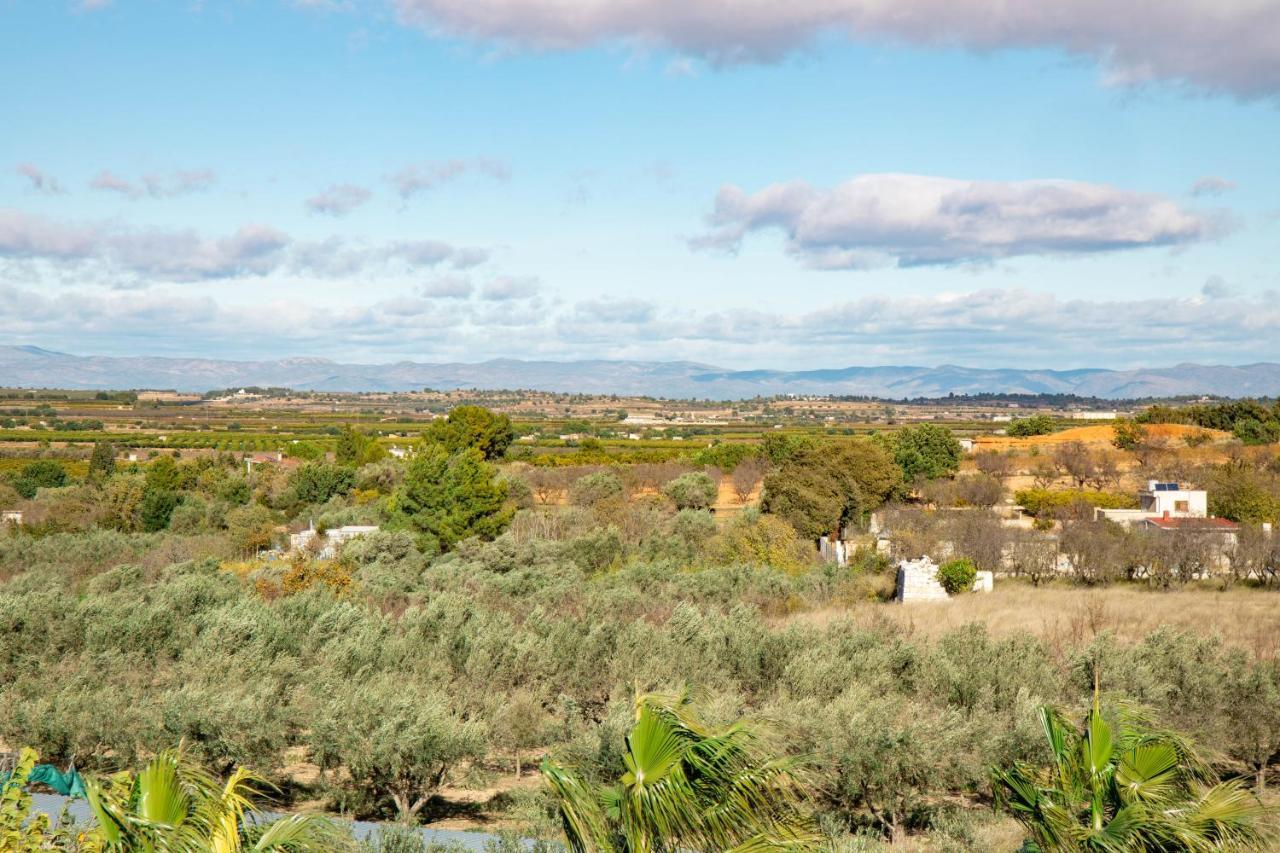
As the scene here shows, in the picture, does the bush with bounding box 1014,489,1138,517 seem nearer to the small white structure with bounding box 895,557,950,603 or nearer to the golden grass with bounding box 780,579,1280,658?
the golden grass with bounding box 780,579,1280,658

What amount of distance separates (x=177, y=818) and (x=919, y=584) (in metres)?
29.1

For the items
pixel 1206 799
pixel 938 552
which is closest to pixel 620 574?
pixel 938 552

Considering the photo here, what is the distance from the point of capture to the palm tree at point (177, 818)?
627cm

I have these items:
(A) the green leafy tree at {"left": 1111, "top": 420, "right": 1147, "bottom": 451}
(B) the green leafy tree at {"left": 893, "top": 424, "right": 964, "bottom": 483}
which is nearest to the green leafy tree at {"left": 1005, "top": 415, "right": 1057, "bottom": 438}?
(A) the green leafy tree at {"left": 1111, "top": 420, "right": 1147, "bottom": 451}

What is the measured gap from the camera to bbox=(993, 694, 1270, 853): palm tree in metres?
7.01

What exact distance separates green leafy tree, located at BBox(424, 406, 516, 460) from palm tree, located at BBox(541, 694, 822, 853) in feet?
187

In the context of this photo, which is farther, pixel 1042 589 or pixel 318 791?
pixel 1042 589

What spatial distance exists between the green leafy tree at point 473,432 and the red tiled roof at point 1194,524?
124ft

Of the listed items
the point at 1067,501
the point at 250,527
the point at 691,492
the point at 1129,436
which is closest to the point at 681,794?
the point at 250,527

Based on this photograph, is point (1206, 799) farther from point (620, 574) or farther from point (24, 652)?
point (620, 574)

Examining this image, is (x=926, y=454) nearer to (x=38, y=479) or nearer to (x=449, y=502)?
(x=449, y=502)

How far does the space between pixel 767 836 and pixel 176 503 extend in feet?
163

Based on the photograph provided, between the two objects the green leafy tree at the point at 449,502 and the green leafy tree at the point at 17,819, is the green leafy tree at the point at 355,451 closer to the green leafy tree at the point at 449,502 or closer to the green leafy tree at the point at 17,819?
the green leafy tree at the point at 449,502

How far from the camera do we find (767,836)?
687 centimetres
